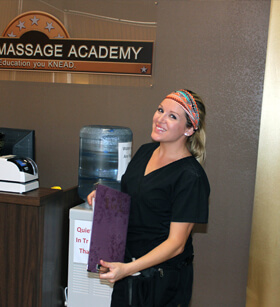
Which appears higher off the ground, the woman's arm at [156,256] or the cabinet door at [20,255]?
the woman's arm at [156,256]

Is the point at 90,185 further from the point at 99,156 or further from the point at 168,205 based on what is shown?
the point at 168,205

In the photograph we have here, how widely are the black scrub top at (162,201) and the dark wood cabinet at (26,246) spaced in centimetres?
54

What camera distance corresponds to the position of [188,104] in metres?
1.67

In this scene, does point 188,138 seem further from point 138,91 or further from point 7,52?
point 7,52

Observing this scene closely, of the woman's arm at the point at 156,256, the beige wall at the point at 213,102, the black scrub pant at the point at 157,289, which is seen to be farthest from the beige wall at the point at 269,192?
the woman's arm at the point at 156,256

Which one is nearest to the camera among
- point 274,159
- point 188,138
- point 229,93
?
point 188,138

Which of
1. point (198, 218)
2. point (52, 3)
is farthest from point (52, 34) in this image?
point (198, 218)

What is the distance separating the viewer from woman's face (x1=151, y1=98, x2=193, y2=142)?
1.67m

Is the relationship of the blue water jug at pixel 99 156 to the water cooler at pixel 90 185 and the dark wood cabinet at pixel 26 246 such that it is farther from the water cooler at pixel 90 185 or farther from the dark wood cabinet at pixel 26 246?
the dark wood cabinet at pixel 26 246

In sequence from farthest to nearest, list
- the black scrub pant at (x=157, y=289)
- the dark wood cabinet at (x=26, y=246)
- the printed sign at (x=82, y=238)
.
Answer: the printed sign at (x=82, y=238)
the dark wood cabinet at (x=26, y=246)
the black scrub pant at (x=157, y=289)

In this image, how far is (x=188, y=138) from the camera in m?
1.78

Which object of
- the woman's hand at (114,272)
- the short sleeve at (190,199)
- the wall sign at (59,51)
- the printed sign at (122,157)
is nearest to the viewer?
the woman's hand at (114,272)

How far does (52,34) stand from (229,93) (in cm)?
143

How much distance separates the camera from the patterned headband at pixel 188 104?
167 cm
